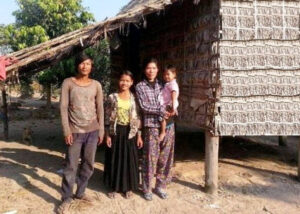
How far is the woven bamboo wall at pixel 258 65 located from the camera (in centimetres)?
500

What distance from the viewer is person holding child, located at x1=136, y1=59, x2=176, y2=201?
4.52 m

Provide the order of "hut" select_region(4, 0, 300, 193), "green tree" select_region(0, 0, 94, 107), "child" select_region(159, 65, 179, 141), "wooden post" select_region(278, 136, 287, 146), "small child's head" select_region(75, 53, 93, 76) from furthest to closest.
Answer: "green tree" select_region(0, 0, 94, 107) < "wooden post" select_region(278, 136, 287, 146) < "hut" select_region(4, 0, 300, 193) < "child" select_region(159, 65, 179, 141) < "small child's head" select_region(75, 53, 93, 76)

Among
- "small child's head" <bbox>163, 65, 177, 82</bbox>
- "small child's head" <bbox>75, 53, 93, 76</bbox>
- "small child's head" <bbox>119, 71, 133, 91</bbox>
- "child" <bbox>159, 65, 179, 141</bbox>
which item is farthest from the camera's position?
"small child's head" <bbox>163, 65, 177, 82</bbox>

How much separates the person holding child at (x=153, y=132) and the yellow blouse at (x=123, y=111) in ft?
0.61

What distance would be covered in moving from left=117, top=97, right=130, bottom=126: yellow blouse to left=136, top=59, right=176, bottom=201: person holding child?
19cm

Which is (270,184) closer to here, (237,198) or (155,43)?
(237,198)

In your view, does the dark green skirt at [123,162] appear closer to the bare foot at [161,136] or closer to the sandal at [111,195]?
the sandal at [111,195]

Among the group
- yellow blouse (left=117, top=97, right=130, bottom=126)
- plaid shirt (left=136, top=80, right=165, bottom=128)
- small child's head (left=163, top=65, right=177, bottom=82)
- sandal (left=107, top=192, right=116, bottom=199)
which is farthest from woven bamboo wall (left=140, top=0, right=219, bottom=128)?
sandal (left=107, top=192, right=116, bottom=199)

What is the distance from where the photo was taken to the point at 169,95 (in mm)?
4730

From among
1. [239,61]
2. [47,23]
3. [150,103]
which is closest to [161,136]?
[150,103]

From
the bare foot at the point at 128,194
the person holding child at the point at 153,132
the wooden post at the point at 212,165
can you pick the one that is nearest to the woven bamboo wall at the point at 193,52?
the wooden post at the point at 212,165

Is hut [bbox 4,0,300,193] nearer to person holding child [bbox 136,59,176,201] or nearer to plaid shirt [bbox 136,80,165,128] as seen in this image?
person holding child [bbox 136,59,176,201]

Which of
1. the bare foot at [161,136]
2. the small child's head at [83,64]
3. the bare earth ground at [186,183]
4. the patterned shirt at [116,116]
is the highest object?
the small child's head at [83,64]

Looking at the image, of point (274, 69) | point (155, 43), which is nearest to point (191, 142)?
point (155, 43)
